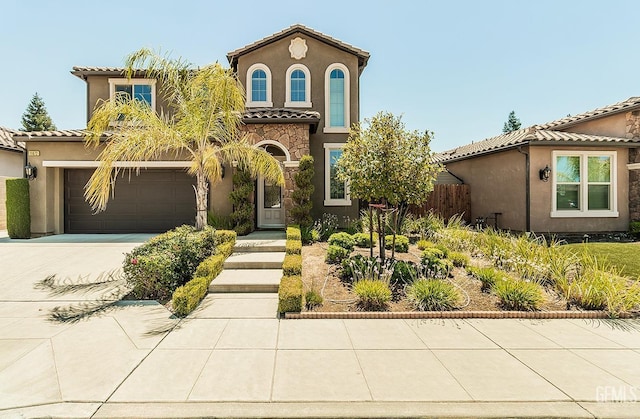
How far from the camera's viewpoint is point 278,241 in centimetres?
951

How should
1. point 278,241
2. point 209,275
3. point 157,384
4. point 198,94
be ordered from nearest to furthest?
point 157,384, point 209,275, point 198,94, point 278,241

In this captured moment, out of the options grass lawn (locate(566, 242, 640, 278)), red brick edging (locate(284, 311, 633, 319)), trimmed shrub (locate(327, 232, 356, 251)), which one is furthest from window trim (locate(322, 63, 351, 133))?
red brick edging (locate(284, 311, 633, 319))

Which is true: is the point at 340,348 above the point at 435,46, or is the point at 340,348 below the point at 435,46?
below

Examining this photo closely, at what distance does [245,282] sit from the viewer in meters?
6.61

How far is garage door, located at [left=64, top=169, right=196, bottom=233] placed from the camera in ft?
42.5

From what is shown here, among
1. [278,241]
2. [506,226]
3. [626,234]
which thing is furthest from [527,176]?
[278,241]

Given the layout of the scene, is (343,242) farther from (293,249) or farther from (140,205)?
(140,205)

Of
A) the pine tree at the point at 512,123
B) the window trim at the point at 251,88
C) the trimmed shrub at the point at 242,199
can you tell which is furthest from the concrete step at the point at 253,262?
the pine tree at the point at 512,123

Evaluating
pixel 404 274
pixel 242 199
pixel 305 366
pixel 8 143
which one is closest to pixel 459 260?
pixel 404 274

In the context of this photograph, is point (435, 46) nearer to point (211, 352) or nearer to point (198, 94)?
point (198, 94)

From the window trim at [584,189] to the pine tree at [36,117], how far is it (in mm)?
56927

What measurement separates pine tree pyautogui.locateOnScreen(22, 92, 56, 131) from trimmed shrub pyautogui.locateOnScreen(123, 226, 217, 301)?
51024mm

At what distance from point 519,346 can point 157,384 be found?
458cm

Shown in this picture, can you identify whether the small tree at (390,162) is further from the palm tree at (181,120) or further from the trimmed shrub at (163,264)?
the trimmed shrub at (163,264)
